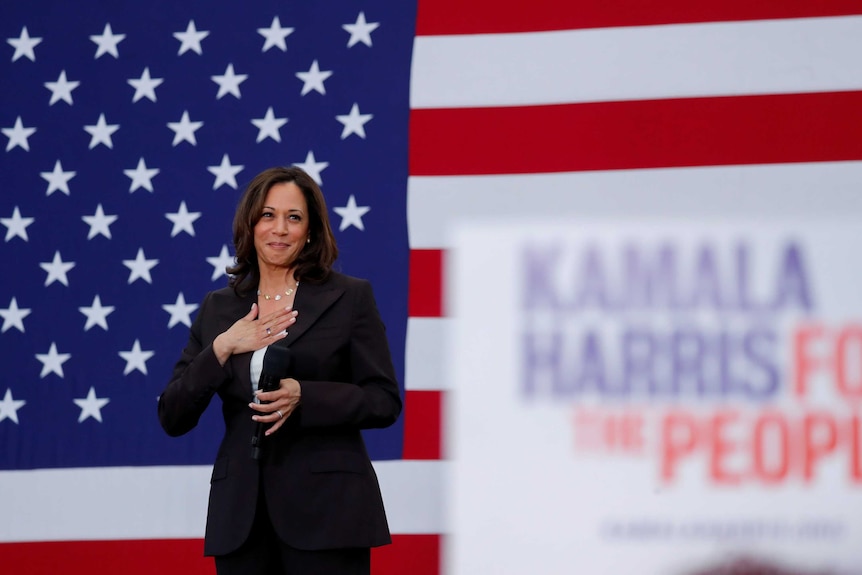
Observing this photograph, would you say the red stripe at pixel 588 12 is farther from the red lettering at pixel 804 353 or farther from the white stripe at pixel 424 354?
the red lettering at pixel 804 353

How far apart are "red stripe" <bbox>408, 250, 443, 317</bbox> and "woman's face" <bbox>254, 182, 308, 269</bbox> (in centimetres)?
90

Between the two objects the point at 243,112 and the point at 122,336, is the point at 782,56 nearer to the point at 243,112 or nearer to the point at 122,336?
the point at 243,112

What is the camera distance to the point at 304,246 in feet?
5.72

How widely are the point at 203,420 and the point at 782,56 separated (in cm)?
169

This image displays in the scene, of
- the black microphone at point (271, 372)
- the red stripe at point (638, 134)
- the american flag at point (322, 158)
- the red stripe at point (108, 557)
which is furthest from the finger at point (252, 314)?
the red stripe at point (108, 557)

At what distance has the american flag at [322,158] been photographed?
2.59 m

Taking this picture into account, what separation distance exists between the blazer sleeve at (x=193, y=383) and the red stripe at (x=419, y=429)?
947 millimetres

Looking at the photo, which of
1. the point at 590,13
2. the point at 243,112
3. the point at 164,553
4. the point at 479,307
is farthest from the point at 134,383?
the point at 479,307

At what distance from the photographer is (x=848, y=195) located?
8.31 feet

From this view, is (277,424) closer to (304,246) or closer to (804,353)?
(304,246)

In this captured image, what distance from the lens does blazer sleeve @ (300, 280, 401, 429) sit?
1567 mm

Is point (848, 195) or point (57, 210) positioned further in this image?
point (57, 210)

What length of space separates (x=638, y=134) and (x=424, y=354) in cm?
76

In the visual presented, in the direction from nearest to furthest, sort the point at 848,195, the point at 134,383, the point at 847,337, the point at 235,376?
the point at 847,337 < the point at 235,376 < the point at 848,195 < the point at 134,383
